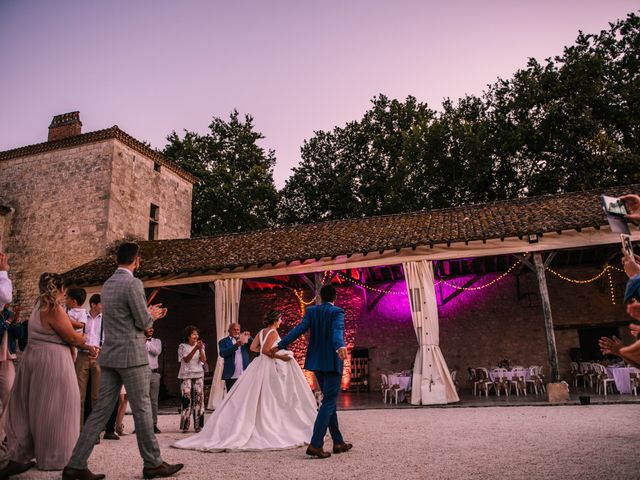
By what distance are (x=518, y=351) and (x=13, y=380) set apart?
13081 mm

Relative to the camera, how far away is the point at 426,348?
Result: 33.8 feet

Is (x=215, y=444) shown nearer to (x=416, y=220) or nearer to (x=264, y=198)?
(x=416, y=220)

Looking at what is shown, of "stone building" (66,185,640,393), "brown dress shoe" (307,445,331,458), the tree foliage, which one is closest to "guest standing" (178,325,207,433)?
"brown dress shoe" (307,445,331,458)

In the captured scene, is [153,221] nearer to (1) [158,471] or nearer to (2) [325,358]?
(2) [325,358]

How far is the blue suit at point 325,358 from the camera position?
449cm

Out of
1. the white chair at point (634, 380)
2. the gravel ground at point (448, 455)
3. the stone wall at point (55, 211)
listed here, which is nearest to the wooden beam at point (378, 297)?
the white chair at point (634, 380)

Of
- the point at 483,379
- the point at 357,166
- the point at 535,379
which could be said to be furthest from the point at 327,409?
the point at 357,166

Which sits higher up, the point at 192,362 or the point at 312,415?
the point at 192,362

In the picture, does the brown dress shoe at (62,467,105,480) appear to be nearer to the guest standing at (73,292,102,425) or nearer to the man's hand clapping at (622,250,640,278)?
the guest standing at (73,292,102,425)

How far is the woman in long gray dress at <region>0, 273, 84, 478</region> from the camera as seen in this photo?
387 centimetres

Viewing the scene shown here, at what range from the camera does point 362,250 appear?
11.2 m

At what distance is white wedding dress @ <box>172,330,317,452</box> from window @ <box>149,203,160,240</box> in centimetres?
1479

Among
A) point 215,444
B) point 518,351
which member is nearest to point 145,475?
point 215,444

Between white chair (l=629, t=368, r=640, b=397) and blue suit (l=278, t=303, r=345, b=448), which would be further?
white chair (l=629, t=368, r=640, b=397)
